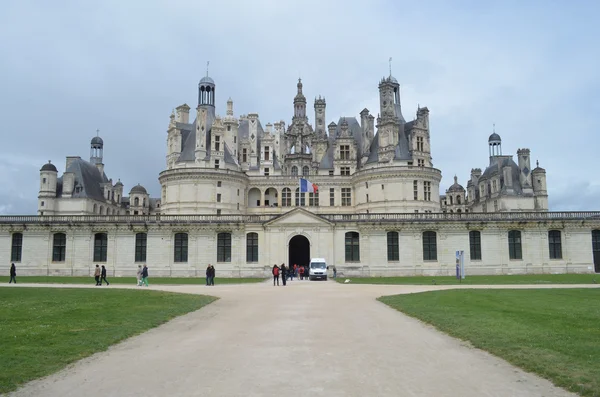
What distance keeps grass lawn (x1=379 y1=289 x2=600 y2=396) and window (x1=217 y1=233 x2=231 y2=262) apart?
30.8m

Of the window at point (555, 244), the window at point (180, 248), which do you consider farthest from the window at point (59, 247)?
the window at point (555, 244)

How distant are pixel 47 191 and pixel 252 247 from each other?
39.0 meters

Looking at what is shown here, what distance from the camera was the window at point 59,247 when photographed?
5469 centimetres

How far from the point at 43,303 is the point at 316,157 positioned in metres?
54.8

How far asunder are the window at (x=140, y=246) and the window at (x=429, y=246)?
31235 mm

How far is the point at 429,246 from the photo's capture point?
2143 inches

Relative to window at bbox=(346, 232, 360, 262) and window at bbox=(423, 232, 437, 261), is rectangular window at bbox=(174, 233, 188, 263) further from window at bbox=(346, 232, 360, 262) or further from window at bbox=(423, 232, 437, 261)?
window at bbox=(423, 232, 437, 261)

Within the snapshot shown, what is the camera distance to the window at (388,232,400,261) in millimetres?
54094

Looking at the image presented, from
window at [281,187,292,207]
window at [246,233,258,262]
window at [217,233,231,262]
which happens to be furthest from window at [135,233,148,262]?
window at [281,187,292,207]

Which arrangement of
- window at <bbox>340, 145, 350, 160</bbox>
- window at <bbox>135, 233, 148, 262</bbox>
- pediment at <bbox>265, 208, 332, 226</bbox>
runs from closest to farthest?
pediment at <bbox>265, 208, 332, 226</bbox> → window at <bbox>135, 233, 148, 262</bbox> → window at <bbox>340, 145, 350, 160</bbox>

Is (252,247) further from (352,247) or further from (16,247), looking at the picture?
(16,247)

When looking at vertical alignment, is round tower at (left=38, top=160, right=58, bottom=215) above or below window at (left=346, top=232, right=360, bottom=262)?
above

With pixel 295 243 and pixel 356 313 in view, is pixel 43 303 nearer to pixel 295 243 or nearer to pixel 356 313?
pixel 356 313

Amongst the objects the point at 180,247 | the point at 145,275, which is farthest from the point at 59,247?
the point at 145,275
